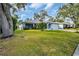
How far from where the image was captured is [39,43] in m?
1.54

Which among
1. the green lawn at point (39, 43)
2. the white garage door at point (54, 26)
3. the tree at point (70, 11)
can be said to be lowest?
the green lawn at point (39, 43)

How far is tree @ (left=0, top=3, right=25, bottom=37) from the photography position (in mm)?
1548

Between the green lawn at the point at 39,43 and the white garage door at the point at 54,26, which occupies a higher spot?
the white garage door at the point at 54,26

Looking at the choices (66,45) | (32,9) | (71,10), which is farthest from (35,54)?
(71,10)

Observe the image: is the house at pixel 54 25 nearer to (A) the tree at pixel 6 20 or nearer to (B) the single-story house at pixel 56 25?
(B) the single-story house at pixel 56 25

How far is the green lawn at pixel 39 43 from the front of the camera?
1517 millimetres

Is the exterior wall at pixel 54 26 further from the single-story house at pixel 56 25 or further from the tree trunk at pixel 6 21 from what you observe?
the tree trunk at pixel 6 21

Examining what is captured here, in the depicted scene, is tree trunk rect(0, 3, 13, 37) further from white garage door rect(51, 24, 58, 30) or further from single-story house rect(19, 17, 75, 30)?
white garage door rect(51, 24, 58, 30)

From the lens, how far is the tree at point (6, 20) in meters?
1.55

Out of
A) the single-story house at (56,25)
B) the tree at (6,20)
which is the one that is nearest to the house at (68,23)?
the single-story house at (56,25)

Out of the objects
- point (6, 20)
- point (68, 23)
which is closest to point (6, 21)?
point (6, 20)

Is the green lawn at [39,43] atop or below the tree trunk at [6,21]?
below

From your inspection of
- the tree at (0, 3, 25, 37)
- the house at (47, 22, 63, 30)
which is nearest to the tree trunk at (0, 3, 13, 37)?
the tree at (0, 3, 25, 37)

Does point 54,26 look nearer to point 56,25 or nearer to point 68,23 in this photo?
point 56,25
